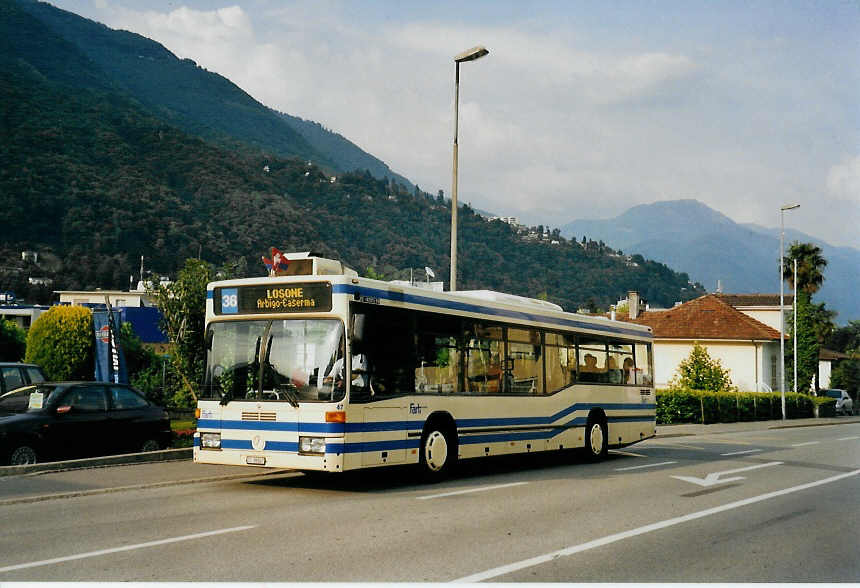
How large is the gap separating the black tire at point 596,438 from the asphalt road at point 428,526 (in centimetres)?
199

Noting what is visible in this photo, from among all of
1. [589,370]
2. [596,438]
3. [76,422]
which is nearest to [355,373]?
[76,422]

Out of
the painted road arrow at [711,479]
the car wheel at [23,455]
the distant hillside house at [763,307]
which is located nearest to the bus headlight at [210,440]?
the car wheel at [23,455]

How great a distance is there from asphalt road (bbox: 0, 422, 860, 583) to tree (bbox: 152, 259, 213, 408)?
4.98 meters

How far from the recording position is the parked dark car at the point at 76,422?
14.4 meters

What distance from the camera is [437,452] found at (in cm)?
1434

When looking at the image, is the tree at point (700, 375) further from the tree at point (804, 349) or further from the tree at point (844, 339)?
the tree at point (844, 339)

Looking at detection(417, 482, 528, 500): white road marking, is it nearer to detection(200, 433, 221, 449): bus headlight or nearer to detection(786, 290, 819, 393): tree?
detection(200, 433, 221, 449): bus headlight

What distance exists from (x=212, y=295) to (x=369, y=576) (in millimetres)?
7408

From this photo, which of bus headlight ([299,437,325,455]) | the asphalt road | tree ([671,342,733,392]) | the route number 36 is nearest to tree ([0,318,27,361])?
the asphalt road

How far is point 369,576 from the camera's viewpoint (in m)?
7.40

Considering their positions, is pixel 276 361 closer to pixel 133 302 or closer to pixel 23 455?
pixel 23 455

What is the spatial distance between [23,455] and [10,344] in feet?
65.7

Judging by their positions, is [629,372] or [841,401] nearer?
[629,372]

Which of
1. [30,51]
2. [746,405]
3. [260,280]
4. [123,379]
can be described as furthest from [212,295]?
[30,51]
